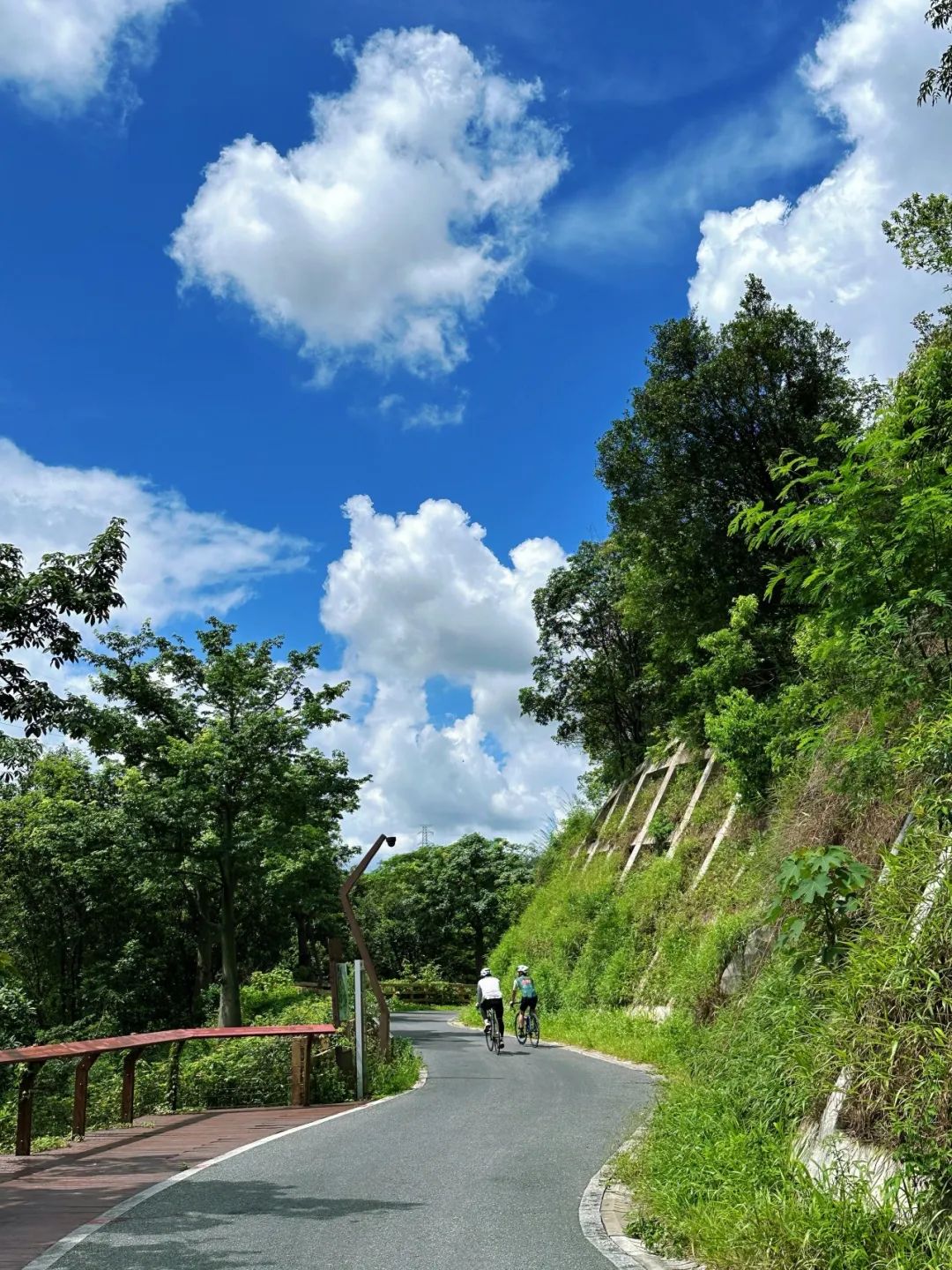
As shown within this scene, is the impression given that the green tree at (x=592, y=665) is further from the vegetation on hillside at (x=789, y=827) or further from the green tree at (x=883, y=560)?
the green tree at (x=883, y=560)

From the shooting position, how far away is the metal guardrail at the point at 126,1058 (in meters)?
9.98

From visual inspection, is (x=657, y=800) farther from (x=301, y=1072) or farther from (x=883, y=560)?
(x=883, y=560)

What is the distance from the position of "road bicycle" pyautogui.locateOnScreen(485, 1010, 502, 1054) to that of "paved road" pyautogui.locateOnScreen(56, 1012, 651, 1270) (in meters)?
8.55

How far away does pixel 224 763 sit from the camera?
28094 mm

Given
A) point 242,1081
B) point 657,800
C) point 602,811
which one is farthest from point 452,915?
point 242,1081

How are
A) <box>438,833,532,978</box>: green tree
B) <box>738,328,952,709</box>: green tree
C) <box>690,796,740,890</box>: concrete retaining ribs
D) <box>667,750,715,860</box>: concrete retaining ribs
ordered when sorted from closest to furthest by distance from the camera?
<box>738,328,952,709</box>: green tree < <box>690,796,740,890</box>: concrete retaining ribs < <box>667,750,715,860</box>: concrete retaining ribs < <box>438,833,532,978</box>: green tree

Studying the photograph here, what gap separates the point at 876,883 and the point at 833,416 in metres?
23.7

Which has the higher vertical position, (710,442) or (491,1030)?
(710,442)

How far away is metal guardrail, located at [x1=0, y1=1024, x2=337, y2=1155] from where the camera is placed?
9984 mm

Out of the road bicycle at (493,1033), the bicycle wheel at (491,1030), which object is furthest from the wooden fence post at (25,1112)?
the bicycle wheel at (491,1030)

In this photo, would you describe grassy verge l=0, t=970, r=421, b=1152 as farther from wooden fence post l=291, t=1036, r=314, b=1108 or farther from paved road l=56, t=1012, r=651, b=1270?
paved road l=56, t=1012, r=651, b=1270

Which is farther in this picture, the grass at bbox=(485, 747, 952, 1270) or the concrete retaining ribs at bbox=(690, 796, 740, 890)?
the concrete retaining ribs at bbox=(690, 796, 740, 890)

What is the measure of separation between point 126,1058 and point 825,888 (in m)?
9.40

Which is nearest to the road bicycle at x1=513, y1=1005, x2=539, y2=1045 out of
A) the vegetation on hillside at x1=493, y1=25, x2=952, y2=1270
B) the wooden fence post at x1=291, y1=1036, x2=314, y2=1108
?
Answer: the vegetation on hillside at x1=493, y1=25, x2=952, y2=1270
